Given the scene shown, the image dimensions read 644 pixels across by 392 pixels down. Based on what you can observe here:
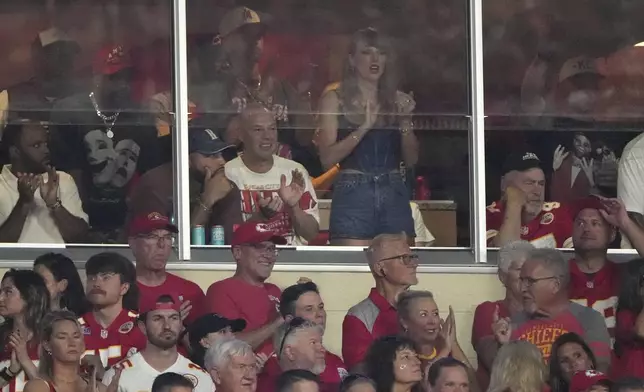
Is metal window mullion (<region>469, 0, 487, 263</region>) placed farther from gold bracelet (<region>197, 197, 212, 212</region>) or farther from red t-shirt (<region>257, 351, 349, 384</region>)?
red t-shirt (<region>257, 351, 349, 384</region>)

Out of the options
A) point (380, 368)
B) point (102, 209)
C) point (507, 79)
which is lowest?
point (380, 368)

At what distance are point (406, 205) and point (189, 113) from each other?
1448 millimetres

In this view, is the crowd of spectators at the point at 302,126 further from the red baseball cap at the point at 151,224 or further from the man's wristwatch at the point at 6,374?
Result: the man's wristwatch at the point at 6,374

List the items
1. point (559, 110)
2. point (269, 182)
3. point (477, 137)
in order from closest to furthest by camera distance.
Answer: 1. point (269, 182)
2. point (477, 137)
3. point (559, 110)

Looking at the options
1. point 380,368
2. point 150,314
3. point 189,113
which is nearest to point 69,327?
point 150,314

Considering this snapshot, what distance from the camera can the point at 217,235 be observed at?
1159 centimetres

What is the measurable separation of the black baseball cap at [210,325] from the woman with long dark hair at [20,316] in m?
0.78

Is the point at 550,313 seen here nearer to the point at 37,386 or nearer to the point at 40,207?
the point at 37,386

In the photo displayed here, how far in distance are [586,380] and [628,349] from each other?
0.84 meters

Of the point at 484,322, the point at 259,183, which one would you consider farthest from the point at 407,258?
the point at 259,183

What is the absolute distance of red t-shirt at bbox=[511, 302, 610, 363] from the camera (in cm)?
1050

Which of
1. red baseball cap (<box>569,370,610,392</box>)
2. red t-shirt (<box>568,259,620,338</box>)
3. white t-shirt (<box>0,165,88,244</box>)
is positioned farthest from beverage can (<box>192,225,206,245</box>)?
red baseball cap (<box>569,370,610,392</box>)

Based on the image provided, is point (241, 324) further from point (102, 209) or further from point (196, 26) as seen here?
point (196, 26)

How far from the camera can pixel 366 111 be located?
11797 mm
